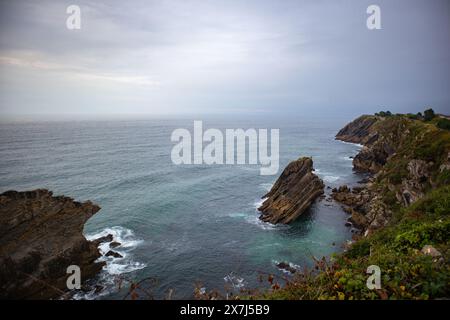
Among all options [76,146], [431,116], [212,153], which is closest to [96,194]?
[212,153]

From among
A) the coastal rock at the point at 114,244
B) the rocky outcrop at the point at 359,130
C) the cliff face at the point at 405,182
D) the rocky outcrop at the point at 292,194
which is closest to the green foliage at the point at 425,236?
the cliff face at the point at 405,182

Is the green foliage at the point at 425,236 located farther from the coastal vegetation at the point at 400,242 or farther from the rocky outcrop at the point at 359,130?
the rocky outcrop at the point at 359,130

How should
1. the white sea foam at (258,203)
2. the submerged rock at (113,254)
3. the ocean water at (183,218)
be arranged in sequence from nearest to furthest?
1. the ocean water at (183,218)
2. the submerged rock at (113,254)
3. the white sea foam at (258,203)

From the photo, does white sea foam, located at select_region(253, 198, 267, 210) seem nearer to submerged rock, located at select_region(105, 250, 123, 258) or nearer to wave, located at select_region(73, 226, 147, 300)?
wave, located at select_region(73, 226, 147, 300)

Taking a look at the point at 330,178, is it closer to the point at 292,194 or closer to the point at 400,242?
the point at 292,194

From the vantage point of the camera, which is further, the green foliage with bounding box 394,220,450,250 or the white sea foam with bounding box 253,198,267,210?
the white sea foam with bounding box 253,198,267,210

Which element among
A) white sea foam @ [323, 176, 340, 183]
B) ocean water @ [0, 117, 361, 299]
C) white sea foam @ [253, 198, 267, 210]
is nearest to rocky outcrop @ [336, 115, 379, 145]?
ocean water @ [0, 117, 361, 299]
